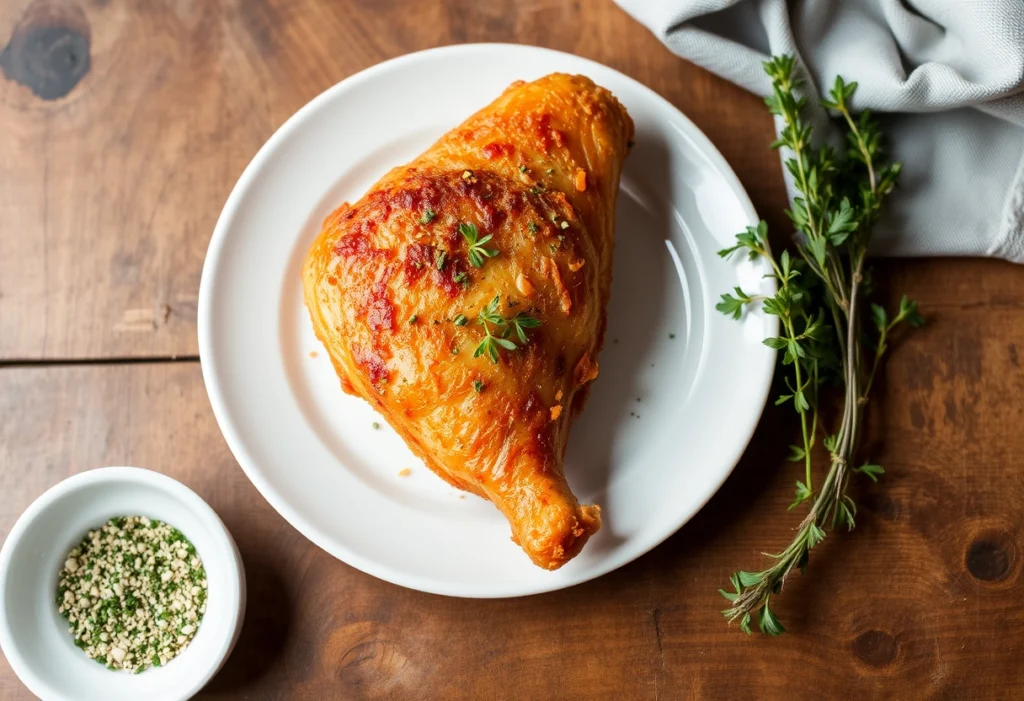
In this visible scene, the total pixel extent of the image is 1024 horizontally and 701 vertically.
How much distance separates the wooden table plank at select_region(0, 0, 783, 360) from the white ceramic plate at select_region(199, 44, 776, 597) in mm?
222

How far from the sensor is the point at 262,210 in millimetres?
2564

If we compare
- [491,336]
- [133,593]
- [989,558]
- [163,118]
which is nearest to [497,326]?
[491,336]

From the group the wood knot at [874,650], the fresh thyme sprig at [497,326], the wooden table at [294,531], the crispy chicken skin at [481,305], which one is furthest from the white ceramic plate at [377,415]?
the wood knot at [874,650]

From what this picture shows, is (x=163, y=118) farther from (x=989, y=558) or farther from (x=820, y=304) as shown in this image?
(x=989, y=558)

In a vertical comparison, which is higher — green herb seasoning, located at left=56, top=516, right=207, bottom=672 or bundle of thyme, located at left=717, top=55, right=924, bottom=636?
bundle of thyme, located at left=717, top=55, right=924, bottom=636

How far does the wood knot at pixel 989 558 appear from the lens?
264cm

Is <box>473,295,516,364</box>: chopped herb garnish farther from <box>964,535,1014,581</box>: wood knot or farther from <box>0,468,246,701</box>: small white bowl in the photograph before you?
<box>964,535,1014,581</box>: wood knot

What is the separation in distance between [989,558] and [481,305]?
1906mm

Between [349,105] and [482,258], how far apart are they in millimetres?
887

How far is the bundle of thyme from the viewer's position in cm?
242

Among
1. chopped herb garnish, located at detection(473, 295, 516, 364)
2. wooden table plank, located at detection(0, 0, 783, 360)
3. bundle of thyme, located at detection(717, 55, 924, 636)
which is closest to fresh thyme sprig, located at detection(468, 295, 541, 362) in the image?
chopped herb garnish, located at detection(473, 295, 516, 364)

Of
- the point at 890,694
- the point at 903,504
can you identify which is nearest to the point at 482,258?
the point at 903,504

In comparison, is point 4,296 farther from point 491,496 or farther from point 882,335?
point 882,335

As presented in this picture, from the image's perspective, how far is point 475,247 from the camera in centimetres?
206
